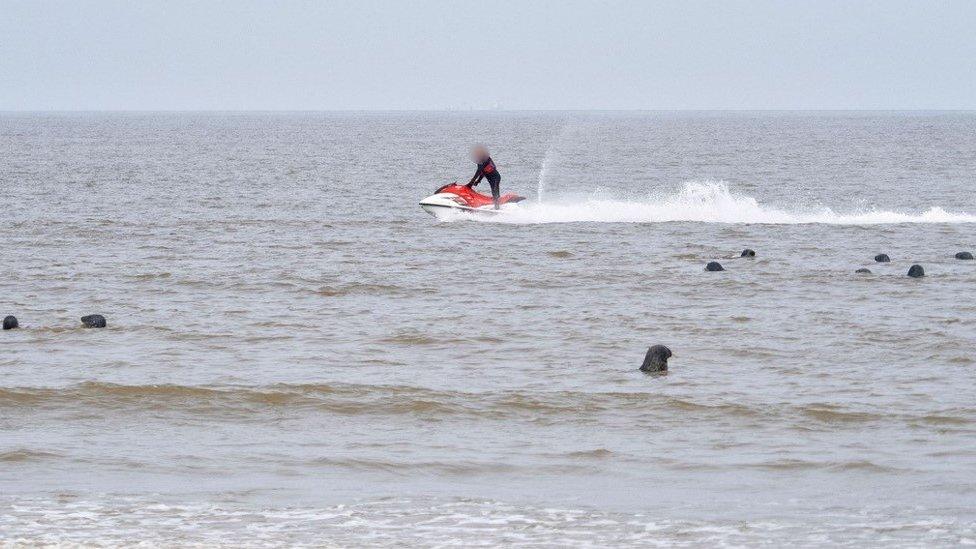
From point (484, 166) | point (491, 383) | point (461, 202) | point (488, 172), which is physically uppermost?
point (484, 166)

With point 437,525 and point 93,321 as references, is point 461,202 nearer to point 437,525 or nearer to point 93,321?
point 93,321

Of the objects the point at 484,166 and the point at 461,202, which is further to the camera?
the point at 461,202

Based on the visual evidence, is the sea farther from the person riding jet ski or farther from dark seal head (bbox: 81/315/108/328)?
the person riding jet ski

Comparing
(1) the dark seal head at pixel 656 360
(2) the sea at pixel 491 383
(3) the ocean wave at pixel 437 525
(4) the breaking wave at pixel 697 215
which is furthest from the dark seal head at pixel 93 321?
(4) the breaking wave at pixel 697 215

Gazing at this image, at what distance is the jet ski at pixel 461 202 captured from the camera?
3503cm

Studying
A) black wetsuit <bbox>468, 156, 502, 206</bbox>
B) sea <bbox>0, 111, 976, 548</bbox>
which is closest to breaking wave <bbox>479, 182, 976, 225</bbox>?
sea <bbox>0, 111, 976, 548</bbox>

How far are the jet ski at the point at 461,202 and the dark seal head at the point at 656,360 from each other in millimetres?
18603

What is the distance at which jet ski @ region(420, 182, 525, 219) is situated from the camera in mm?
35031

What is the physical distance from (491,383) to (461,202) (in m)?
19.2

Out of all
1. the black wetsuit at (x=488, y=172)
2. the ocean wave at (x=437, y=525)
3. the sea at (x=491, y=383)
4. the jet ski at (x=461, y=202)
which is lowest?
the sea at (x=491, y=383)

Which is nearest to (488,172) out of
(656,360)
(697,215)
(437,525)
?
(697,215)

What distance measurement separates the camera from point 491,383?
632 inches

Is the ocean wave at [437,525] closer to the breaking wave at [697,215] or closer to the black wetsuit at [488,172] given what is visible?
the black wetsuit at [488,172]

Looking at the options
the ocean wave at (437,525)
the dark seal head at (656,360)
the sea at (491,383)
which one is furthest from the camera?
the dark seal head at (656,360)
